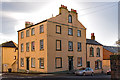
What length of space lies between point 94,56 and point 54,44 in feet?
48.4

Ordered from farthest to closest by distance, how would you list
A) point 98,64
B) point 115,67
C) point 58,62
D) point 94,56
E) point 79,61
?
point 98,64 → point 94,56 → point 79,61 → point 58,62 → point 115,67

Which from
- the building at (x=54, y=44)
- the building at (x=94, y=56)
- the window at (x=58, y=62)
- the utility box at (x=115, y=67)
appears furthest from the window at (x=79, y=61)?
the utility box at (x=115, y=67)

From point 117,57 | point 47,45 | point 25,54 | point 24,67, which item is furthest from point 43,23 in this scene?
point 117,57

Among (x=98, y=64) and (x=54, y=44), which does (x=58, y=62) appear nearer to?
(x=54, y=44)

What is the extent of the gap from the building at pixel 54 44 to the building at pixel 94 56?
239cm

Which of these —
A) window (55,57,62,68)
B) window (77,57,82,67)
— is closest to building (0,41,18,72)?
window (55,57,62,68)

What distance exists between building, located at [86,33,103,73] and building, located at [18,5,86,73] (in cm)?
239

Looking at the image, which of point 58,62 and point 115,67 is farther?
point 58,62

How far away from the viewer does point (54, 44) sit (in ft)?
84.4

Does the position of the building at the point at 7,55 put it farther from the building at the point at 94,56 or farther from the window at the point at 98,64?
the window at the point at 98,64

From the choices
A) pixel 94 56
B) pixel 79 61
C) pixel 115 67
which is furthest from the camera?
pixel 94 56

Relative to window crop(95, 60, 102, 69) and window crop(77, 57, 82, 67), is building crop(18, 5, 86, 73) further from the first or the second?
window crop(95, 60, 102, 69)

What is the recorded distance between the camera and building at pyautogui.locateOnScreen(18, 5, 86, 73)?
2516 cm

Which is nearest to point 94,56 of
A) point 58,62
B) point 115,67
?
point 58,62
